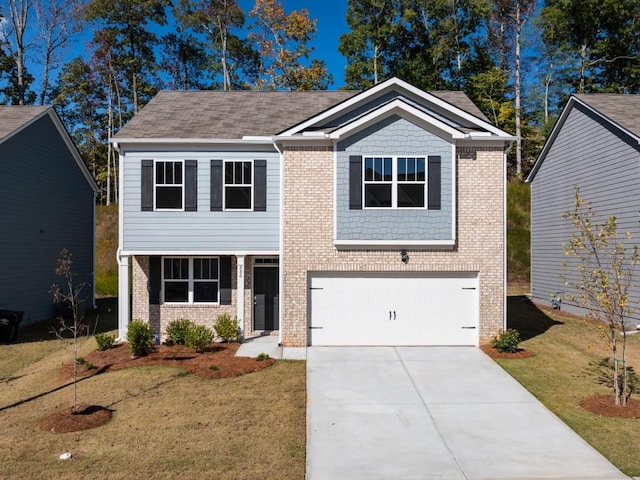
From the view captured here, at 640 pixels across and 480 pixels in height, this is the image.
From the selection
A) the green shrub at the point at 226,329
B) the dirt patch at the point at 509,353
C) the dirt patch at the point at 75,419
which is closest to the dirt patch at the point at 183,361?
the green shrub at the point at 226,329

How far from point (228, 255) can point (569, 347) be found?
9.84 m

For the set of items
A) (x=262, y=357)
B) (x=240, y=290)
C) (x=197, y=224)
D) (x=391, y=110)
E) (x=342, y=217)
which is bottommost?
(x=262, y=357)

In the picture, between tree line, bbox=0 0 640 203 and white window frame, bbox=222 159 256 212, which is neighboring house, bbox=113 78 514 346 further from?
tree line, bbox=0 0 640 203

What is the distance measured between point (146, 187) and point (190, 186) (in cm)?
125

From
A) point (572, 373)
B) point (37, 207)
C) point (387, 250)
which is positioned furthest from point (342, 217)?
point (37, 207)

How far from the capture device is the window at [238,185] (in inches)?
579

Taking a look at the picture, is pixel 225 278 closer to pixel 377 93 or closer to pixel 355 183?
pixel 355 183

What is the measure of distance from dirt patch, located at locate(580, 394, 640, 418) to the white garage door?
179 inches

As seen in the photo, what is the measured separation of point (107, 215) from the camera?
32062 millimetres

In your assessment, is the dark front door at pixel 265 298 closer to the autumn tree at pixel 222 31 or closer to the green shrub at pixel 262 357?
the green shrub at pixel 262 357

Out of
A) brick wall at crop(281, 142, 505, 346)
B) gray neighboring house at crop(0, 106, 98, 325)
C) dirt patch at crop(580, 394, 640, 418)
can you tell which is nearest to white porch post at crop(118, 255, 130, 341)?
brick wall at crop(281, 142, 505, 346)

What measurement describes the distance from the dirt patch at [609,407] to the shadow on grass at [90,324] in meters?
13.4

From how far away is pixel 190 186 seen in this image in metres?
14.6

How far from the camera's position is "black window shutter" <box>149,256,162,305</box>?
A: 590 inches
